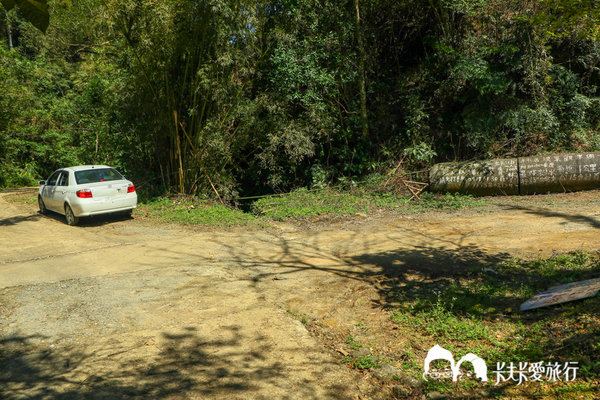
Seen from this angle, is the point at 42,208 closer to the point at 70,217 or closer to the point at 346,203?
the point at 70,217

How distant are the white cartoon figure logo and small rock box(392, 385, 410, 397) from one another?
206 millimetres

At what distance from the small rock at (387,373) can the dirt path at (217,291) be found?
0.13 metres

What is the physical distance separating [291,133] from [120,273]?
23.2ft

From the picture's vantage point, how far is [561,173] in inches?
407

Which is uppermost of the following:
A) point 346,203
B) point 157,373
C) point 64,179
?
point 64,179

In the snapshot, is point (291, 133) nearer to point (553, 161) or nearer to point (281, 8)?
point (281, 8)

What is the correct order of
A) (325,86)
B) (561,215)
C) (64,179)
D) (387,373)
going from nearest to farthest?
(387,373) → (561,215) → (64,179) → (325,86)

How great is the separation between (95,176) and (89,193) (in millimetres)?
656

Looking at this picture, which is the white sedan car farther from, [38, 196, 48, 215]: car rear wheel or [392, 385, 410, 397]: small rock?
[392, 385, 410, 397]: small rock

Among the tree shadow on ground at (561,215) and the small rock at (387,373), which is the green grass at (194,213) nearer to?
the tree shadow on ground at (561,215)

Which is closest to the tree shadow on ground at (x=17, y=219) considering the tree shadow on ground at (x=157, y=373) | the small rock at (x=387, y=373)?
the tree shadow on ground at (x=157, y=373)

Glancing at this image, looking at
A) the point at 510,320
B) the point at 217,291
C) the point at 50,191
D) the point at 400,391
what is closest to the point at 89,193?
the point at 50,191

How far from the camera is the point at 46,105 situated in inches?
894

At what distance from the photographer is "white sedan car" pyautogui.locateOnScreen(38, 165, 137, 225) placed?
927 centimetres
